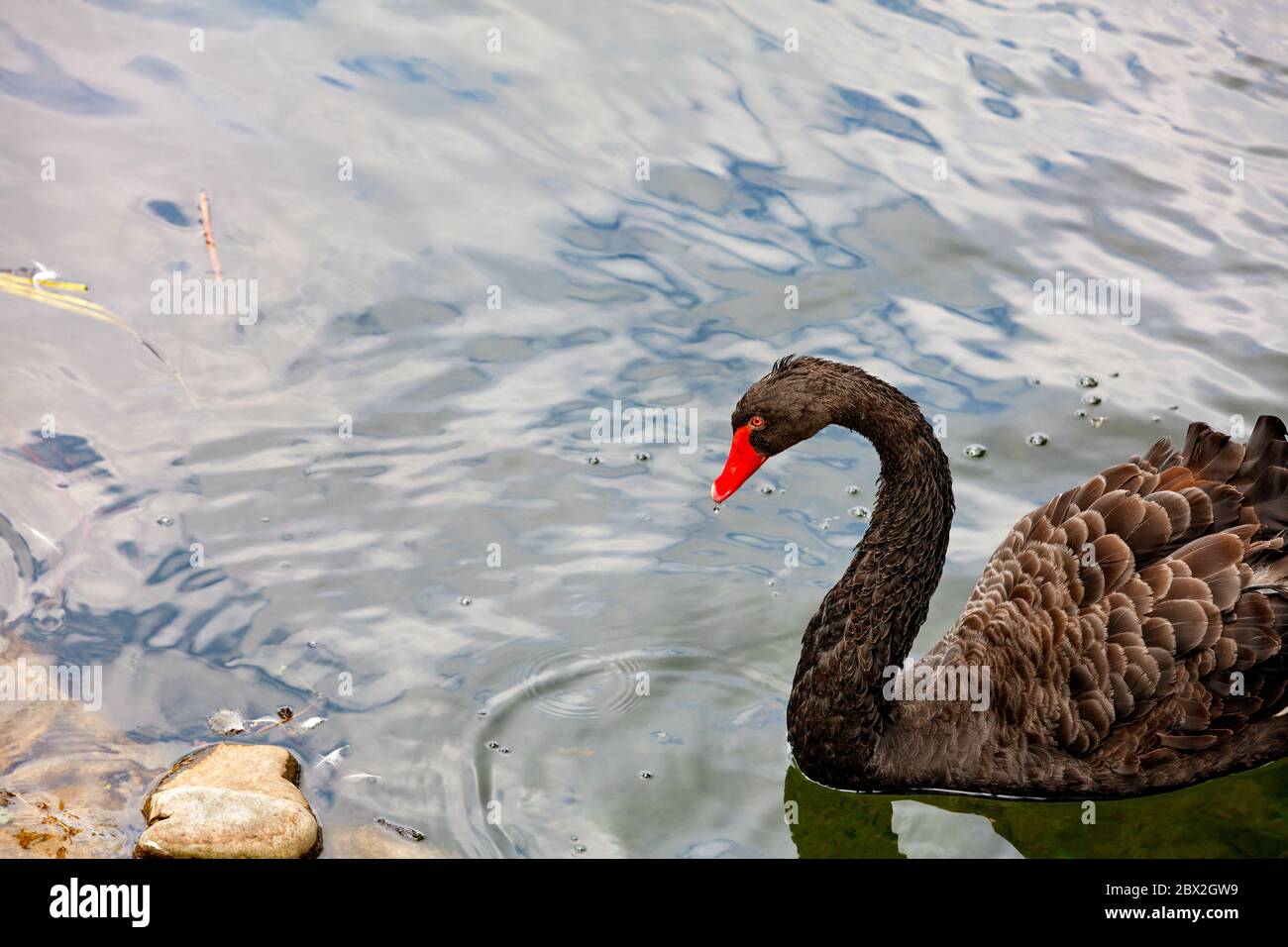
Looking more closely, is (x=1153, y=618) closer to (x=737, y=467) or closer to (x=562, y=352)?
(x=737, y=467)

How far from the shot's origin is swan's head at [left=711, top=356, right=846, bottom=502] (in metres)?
5.61

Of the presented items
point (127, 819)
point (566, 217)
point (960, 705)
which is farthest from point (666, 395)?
point (127, 819)

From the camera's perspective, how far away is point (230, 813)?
5156 millimetres

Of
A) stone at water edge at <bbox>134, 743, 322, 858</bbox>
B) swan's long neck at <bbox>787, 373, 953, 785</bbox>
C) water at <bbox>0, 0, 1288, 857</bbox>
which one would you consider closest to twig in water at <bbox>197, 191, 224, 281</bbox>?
water at <bbox>0, 0, 1288, 857</bbox>

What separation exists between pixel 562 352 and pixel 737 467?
254 cm

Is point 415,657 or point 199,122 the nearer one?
point 415,657

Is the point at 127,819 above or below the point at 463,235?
below

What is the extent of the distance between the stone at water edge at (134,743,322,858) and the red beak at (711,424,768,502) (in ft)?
6.56

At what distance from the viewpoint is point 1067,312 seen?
8734mm

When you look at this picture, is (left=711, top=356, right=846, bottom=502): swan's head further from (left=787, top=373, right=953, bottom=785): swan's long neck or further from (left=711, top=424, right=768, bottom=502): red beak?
(left=787, top=373, right=953, bottom=785): swan's long neck

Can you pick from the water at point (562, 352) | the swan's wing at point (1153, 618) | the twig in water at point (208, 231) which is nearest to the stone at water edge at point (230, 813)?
the water at point (562, 352)

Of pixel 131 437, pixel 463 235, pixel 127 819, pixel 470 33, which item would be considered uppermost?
pixel 470 33

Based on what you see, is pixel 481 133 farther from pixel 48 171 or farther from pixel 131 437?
pixel 131 437

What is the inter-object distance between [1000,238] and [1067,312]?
0.82 meters
